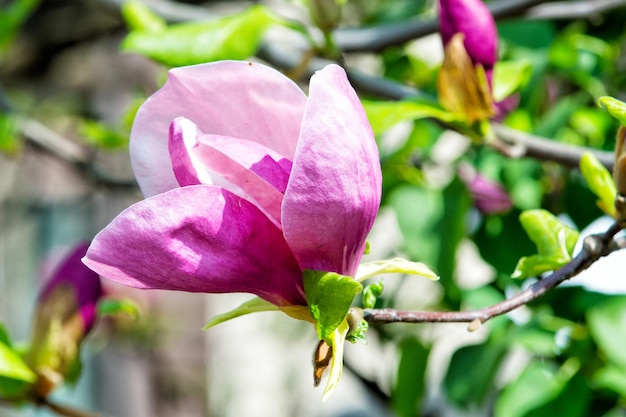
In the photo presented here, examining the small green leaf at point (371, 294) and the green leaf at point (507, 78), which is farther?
the green leaf at point (507, 78)

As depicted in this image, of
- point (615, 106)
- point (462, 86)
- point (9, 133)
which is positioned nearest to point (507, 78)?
point (462, 86)

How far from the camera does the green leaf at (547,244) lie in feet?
1.58

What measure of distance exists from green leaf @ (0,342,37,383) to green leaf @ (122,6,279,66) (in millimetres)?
268

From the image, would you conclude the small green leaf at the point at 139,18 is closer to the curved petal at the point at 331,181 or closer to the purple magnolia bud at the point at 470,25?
the purple magnolia bud at the point at 470,25

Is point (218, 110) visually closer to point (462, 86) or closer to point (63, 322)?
point (462, 86)

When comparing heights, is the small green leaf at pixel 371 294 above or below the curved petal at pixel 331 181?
below

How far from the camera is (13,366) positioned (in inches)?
25.7

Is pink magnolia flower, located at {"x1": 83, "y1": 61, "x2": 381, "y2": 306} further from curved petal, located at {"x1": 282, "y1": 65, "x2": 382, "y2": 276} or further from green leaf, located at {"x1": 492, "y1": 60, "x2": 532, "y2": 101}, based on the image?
green leaf, located at {"x1": 492, "y1": 60, "x2": 532, "y2": 101}

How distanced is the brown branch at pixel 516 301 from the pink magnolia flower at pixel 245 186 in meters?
0.04

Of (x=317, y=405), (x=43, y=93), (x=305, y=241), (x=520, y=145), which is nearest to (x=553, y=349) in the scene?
(x=520, y=145)

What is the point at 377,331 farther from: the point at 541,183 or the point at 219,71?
the point at 219,71

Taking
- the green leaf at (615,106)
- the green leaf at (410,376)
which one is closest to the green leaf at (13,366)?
the green leaf at (410,376)

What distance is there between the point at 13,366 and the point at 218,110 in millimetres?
354

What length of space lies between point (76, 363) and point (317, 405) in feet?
6.09
